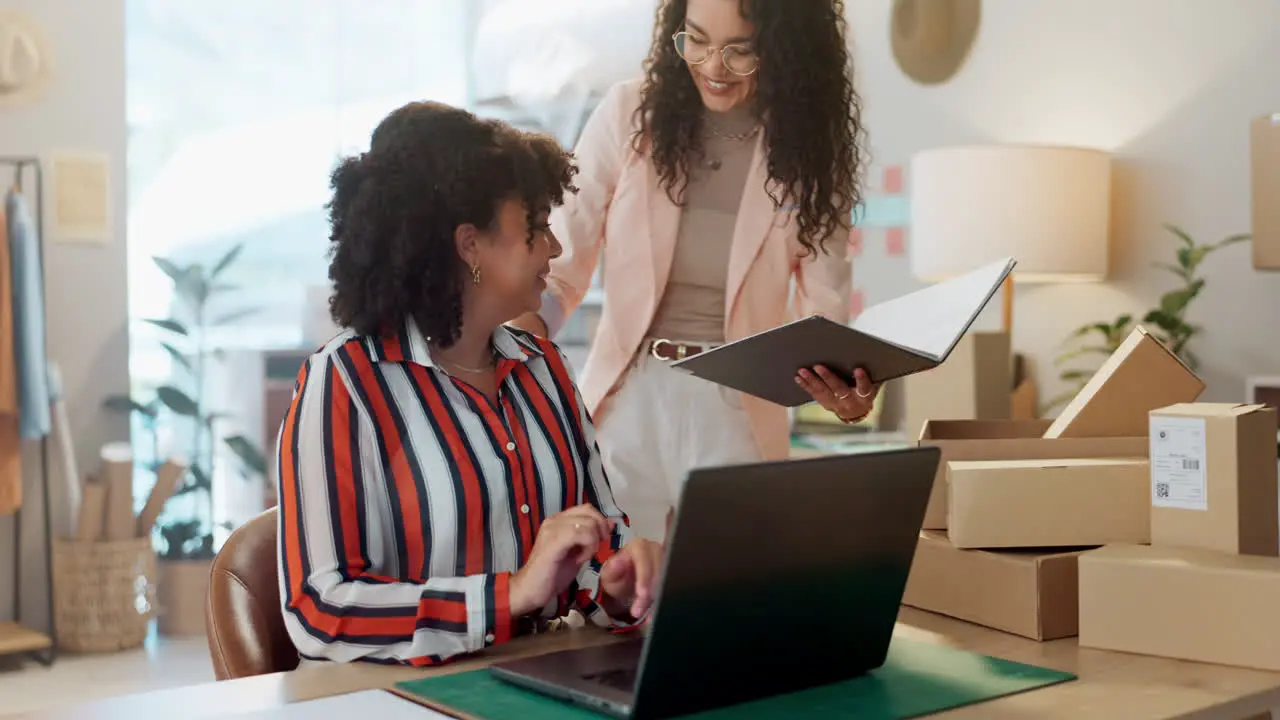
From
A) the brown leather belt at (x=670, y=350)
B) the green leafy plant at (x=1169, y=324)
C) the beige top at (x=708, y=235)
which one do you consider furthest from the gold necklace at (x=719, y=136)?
the green leafy plant at (x=1169, y=324)

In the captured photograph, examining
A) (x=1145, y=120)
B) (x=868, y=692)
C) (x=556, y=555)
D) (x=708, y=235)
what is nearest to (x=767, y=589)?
(x=868, y=692)

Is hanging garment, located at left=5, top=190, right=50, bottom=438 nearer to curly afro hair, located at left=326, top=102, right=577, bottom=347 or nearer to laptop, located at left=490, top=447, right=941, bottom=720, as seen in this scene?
curly afro hair, located at left=326, top=102, right=577, bottom=347

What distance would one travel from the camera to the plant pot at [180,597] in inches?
174

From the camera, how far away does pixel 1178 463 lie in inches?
52.8

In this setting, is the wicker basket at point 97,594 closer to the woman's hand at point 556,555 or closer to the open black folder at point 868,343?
the open black folder at point 868,343

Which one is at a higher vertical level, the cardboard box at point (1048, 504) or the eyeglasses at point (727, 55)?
the eyeglasses at point (727, 55)

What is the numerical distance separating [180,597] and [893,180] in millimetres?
2624

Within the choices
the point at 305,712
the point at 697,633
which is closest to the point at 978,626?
the point at 697,633

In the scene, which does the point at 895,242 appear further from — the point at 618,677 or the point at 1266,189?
the point at 618,677

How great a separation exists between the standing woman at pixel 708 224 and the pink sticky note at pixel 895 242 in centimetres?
210

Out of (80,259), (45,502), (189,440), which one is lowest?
(45,502)

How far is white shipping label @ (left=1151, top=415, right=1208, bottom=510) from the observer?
1323 millimetres

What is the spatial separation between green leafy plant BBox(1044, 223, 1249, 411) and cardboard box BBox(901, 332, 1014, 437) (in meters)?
0.17

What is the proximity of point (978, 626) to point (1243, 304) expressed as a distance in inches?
85.8
